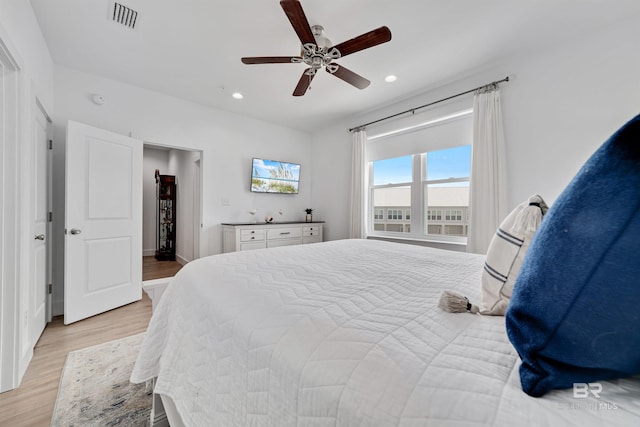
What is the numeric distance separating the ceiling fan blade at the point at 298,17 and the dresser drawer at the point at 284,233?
2788 mm

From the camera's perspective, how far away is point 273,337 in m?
0.66

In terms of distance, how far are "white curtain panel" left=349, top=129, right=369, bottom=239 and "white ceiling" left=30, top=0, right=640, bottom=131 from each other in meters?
0.91

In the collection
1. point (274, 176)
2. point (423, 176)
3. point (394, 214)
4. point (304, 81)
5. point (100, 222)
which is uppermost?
point (304, 81)

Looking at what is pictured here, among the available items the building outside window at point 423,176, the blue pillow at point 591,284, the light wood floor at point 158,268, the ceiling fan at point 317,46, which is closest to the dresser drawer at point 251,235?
the light wood floor at point 158,268

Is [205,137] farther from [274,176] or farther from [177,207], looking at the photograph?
[177,207]

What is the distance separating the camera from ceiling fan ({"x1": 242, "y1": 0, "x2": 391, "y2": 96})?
5.51 feet

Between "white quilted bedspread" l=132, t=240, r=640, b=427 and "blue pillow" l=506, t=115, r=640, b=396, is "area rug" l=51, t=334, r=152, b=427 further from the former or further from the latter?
"blue pillow" l=506, t=115, r=640, b=396

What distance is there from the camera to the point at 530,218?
0.74 metres

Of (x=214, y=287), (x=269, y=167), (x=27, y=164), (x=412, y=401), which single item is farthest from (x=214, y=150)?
(x=412, y=401)

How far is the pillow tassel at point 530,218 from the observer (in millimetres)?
728

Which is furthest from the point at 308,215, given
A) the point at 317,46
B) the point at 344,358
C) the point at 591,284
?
the point at 591,284

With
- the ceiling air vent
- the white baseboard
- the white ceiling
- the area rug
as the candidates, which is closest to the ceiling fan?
the white ceiling

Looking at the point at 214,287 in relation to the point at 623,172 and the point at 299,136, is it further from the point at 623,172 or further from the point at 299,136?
the point at 299,136

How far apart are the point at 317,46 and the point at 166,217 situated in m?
5.22
